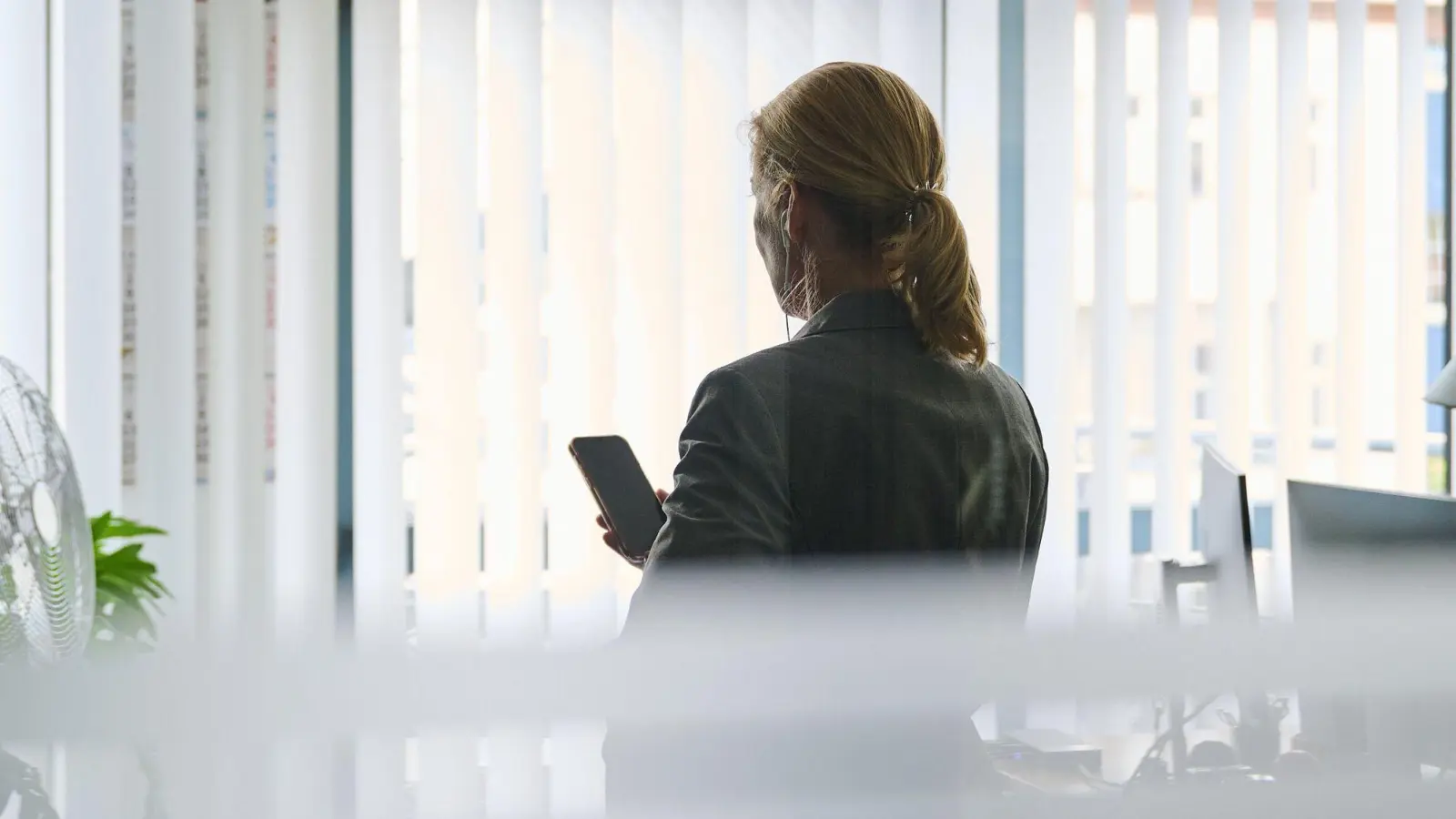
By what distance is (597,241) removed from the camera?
2.55 m

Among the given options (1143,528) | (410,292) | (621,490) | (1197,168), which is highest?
(1197,168)

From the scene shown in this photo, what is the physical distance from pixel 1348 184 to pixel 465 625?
3.22 meters

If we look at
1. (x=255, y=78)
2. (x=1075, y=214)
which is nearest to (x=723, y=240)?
(x=1075, y=214)

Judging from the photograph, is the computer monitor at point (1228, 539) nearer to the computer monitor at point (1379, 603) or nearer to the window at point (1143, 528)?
the computer monitor at point (1379, 603)

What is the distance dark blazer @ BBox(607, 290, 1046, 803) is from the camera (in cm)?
46

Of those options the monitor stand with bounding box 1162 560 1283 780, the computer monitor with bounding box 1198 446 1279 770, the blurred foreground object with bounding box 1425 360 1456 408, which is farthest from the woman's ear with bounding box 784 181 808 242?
the blurred foreground object with bounding box 1425 360 1456 408

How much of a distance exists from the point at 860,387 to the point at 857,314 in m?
0.05

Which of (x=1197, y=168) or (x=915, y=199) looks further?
(x=1197, y=168)

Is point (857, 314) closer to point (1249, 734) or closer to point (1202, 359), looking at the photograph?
point (1249, 734)

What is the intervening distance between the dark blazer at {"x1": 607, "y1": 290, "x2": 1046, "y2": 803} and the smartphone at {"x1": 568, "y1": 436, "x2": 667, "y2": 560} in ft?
1.44

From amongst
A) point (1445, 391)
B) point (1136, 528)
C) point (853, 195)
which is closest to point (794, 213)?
point (853, 195)

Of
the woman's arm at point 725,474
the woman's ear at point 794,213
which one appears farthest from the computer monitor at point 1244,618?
the woman's ear at point 794,213

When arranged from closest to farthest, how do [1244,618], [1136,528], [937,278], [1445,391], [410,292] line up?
[1244,618], [937,278], [1445,391], [410,292], [1136,528]

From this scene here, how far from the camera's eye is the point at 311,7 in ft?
7.63
